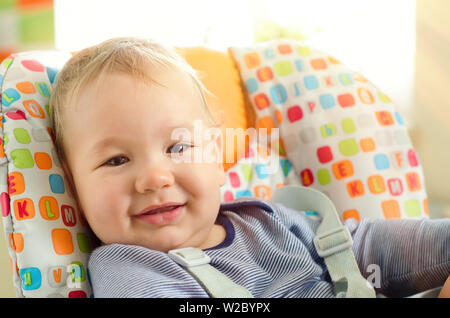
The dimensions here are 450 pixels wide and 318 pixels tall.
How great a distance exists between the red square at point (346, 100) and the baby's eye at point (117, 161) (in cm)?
45

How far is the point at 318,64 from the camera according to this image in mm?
990

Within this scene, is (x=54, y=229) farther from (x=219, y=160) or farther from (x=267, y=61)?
(x=267, y=61)

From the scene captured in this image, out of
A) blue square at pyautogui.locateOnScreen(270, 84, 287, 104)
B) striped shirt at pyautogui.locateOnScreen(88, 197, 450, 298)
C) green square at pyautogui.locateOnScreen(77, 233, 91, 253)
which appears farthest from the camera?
blue square at pyautogui.locateOnScreen(270, 84, 287, 104)

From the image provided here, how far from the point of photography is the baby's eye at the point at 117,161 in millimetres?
650

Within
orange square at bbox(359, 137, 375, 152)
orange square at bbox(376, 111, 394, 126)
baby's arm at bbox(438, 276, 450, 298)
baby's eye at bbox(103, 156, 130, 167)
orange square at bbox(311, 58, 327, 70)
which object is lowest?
baby's arm at bbox(438, 276, 450, 298)

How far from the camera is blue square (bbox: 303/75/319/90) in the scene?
97 centimetres

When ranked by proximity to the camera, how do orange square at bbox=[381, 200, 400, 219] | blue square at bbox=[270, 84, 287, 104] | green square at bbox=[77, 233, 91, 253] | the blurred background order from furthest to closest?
the blurred background < blue square at bbox=[270, 84, 287, 104] < orange square at bbox=[381, 200, 400, 219] < green square at bbox=[77, 233, 91, 253]

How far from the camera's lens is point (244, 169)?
93 centimetres

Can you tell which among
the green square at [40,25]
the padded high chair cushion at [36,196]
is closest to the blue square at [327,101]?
the padded high chair cushion at [36,196]

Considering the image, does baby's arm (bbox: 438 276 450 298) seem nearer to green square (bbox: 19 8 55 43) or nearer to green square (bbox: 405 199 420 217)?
green square (bbox: 405 199 420 217)

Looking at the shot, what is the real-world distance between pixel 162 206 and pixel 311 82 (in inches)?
17.5

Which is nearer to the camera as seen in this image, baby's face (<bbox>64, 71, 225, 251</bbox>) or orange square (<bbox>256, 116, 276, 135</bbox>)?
baby's face (<bbox>64, 71, 225, 251</bbox>)

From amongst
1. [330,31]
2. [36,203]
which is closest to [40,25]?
[330,31]

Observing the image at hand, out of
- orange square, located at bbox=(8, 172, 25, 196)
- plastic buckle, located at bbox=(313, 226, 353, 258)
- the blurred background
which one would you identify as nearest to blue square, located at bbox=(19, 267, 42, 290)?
orange square, located at bbox=(8, 172, 25, 196)
